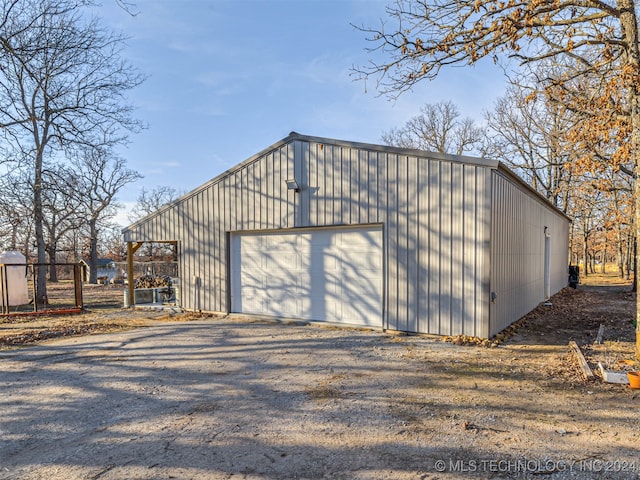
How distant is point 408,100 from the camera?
616cm

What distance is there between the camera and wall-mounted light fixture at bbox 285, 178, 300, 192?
8438 millimetres

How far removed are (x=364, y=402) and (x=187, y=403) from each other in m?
1.85

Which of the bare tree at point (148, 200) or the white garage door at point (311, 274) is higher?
the bare tree at point (148, 200)

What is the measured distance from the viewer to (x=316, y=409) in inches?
151

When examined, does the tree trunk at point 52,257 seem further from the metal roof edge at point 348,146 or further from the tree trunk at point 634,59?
the tree trunk at point 634,59

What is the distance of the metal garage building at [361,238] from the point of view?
6.67 metres

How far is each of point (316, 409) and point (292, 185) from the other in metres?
5.50

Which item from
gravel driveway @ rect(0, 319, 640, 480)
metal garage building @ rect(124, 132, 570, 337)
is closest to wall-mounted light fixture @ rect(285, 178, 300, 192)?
metal garage building @ rect(124, 132, 570, 337)

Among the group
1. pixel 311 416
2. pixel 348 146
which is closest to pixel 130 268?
pixel 348 146

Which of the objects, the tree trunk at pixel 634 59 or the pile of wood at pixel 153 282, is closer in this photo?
the tree trunk at pixel 634 59

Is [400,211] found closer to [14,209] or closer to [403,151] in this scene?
[403,151]

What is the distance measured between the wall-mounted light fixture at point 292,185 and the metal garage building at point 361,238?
0.03 meters

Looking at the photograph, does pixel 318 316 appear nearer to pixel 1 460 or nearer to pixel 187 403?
pixel 187 403

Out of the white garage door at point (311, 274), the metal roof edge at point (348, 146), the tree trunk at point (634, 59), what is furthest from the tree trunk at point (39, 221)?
the tree trunk at point (634, 59)
